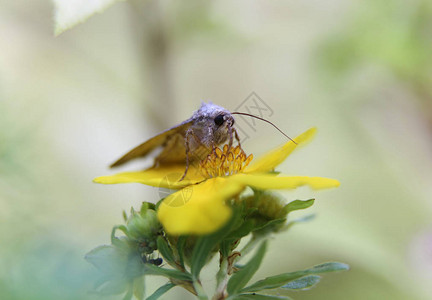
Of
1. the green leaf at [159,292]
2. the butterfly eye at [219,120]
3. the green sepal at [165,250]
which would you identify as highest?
the butterfly eye at [219,120]

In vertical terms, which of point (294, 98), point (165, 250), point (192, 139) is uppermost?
point (294, 98)

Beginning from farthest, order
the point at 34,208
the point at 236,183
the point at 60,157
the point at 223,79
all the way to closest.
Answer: the point at 223,79, the point at 60,157, the point at 34,208, the point at 236,183

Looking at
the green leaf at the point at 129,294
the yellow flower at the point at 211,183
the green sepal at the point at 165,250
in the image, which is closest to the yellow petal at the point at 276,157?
the yellow flower at the point at 211,183

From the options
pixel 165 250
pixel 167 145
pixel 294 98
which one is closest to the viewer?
pixel 165 250

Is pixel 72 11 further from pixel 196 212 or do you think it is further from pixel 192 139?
pixel 196 212

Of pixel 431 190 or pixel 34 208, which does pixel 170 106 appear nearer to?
pixel 34 208

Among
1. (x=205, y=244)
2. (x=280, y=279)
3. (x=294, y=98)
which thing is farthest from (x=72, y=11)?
(x=294, y=98)

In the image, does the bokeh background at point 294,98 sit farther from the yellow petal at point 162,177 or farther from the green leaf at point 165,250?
the green leaf at point 165,250

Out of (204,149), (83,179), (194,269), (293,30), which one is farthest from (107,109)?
(194,269)
